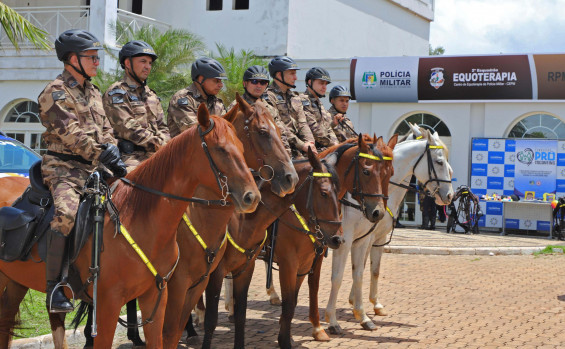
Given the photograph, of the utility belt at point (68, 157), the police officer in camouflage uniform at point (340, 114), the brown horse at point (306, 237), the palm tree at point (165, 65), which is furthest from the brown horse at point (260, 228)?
the palm tree at point (165, 65)

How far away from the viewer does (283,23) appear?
2794 cm

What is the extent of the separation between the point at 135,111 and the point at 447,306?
250 inches

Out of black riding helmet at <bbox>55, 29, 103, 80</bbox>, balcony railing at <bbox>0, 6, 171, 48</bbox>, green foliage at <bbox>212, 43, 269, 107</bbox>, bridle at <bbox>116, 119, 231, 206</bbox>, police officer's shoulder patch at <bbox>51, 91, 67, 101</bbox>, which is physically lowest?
bridle at <bbox>116, 119, 231, 206</bbox>

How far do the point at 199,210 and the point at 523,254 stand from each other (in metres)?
14.6

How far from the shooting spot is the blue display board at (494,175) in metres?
22.9

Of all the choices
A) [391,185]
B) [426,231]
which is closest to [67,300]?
[391,185]

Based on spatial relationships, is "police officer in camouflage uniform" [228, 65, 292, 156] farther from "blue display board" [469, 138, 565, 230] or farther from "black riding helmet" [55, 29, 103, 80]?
"blue display board" [469, 138, 565, 230]

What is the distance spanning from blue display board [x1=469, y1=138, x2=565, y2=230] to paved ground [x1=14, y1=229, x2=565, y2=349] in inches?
197

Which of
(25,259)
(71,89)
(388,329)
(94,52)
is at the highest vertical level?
(94,52)

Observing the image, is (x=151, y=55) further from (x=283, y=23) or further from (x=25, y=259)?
(x=283, y=23)

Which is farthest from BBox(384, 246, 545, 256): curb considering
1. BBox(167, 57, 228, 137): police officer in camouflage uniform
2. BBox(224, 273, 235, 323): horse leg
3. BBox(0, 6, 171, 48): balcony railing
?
BBox(0, 6, 171, 48): balcony railing

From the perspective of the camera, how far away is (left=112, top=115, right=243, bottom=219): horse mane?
509cm

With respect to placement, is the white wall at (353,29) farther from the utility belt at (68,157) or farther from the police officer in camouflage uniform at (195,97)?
the utility belt at (68,157)

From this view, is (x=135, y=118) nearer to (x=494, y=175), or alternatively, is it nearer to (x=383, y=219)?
(x=383, y=219)
